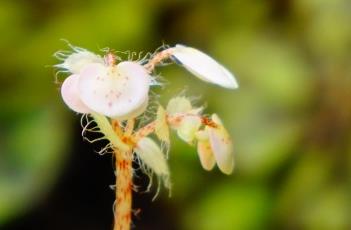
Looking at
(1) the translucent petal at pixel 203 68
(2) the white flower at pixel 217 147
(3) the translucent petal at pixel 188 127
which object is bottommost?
(2) the white flower at pixel 217 147

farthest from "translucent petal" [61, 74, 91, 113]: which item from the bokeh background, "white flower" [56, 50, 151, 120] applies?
the bokeh background

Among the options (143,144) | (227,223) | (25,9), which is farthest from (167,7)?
(143,144)

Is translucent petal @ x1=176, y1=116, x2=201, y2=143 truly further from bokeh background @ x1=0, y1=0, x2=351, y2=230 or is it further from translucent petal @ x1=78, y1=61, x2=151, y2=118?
bokeh background @ x1=0, y1=0, x2=351, y2=230

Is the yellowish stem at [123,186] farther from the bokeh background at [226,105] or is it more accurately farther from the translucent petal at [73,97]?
the bokeh background at [226,105]

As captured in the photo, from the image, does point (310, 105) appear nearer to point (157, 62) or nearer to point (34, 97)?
point (34, 97)

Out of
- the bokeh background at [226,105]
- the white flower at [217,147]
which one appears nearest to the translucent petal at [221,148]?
the white flower at [217,147]

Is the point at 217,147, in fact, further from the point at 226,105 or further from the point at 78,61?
the point at 226,105
